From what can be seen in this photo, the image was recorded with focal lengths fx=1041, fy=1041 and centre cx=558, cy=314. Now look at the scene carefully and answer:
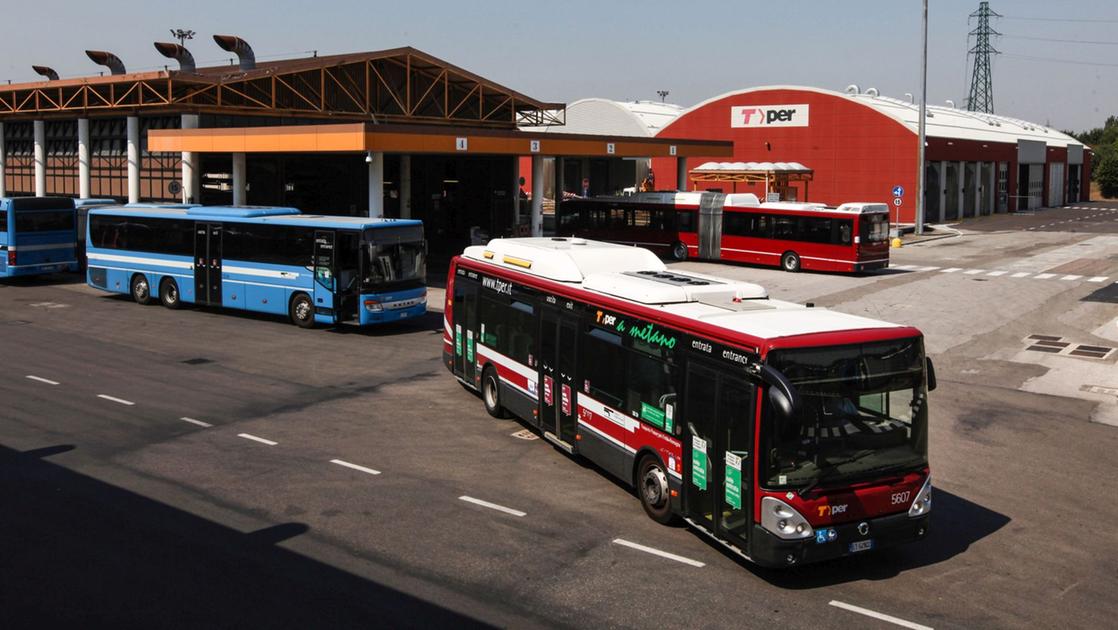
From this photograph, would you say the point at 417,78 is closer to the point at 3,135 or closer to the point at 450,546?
the point at 3,135

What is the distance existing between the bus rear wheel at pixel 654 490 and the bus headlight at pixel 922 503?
2598 mm

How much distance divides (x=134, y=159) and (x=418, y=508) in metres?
37.4

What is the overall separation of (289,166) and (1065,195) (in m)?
73.0

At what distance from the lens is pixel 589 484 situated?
1347cm

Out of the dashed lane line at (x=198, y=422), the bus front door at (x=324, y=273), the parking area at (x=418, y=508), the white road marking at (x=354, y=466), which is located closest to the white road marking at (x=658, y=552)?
the parking area at (x=418, y=508)

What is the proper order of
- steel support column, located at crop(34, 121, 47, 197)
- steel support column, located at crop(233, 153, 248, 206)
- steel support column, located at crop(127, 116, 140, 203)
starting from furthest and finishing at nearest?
steel support column, located at crop(34, 121, 47, 197) < steel support column, located at crop(127, 116, 140, 203) < steel support column, located at crop(233, 153, 248, 206)

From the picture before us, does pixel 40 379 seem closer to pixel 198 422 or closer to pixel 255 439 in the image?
pixel 198 422

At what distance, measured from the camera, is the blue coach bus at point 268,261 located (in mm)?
24859

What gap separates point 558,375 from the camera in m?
14.4

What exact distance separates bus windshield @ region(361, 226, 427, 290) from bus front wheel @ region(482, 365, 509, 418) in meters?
8.36

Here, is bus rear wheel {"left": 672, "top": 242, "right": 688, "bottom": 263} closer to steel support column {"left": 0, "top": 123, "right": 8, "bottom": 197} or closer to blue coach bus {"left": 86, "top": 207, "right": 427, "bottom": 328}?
blue coach bus {"left": 86, "top": 207, "right": 427, "bottom": 328}

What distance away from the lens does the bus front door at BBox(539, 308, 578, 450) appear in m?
14.0

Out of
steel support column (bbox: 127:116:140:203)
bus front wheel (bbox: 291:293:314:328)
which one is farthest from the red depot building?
bus front wheel (bbox: 291:293:314:328)

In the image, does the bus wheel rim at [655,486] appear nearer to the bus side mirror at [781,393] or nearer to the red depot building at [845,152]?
the bus side mirror at [781,393]
